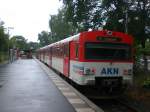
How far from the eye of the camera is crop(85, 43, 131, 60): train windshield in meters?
17.6

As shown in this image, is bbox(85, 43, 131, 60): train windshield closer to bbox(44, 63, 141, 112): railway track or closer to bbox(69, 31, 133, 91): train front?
bbox(69, 31, 133, 91): train front

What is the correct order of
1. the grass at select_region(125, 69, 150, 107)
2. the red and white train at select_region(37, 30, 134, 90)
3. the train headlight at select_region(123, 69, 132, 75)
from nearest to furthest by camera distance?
the red and white train at select_region(37, 30, 134, 90)
the train headlight at select_region(123, 69, 132, 75)
the grass at select_region(125, 69, 150, 107)

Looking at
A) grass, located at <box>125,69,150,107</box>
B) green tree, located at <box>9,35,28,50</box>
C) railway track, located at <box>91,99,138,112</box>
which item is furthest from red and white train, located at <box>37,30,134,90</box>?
green tree, located at <box>9,35,28,50</box>

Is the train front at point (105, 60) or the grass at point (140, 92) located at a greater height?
the train front at point (105, 60)

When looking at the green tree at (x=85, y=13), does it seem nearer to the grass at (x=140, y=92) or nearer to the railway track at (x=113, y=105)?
the grass at (x=140, y=92)

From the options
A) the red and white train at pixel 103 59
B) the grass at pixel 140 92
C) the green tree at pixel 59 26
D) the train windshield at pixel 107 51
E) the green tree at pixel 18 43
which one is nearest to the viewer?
the red and white train at pixel 103 59

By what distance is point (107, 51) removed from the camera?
17.9 m

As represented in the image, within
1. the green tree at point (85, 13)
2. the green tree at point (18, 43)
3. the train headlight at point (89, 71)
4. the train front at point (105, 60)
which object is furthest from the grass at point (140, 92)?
the green tree at point (18, 43)

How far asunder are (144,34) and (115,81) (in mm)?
13411

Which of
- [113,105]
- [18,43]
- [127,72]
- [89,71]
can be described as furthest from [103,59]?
[18,43]

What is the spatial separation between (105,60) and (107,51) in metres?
0.48

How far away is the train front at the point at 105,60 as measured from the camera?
17328 mm

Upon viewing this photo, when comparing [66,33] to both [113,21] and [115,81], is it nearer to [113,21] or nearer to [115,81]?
[113,21]

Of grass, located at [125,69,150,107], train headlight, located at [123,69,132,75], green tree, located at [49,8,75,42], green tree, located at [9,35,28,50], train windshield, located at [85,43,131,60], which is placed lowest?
grass, located at [125,69,150,107]
